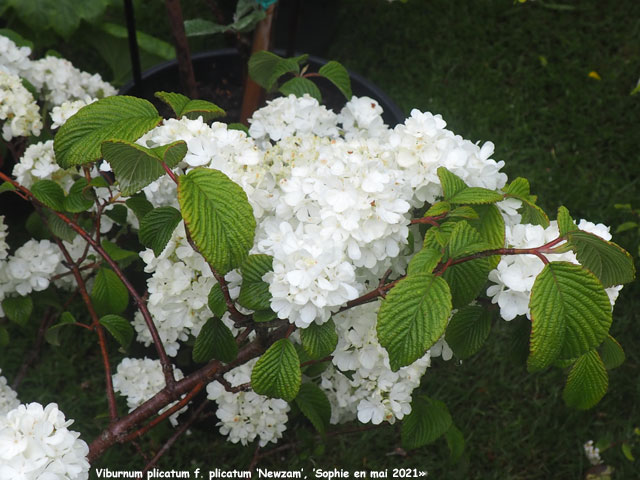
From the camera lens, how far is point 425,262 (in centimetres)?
97

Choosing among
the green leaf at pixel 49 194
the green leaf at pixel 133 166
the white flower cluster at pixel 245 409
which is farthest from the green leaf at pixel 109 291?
the green leaf at pixel 133 166

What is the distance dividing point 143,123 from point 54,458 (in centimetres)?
54

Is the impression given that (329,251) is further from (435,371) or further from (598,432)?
(598,432)

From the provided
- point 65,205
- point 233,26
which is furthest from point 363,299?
point 233,26

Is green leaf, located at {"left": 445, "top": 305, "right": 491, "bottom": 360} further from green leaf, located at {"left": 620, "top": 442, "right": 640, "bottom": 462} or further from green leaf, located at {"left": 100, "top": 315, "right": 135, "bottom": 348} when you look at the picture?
green leaf, located at {"left": 620, "top": 442, "right": 640, "bottom": 462}

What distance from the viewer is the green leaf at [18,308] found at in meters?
1.63

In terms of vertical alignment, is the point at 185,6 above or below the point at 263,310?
above

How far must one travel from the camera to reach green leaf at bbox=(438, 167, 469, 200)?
1041 millimetres

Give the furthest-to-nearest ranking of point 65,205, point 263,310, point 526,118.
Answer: point 526,118
point 65,205
point 263,310

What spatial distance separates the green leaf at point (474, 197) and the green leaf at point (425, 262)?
9 centimetres

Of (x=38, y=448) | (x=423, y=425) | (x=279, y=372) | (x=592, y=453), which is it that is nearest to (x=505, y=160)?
(x=592, y=453)

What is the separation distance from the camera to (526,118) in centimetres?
290

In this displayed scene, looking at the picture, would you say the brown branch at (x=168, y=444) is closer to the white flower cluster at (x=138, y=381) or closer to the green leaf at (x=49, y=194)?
the white flower cluster at (x=138, y=381)

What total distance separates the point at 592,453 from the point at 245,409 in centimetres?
116
